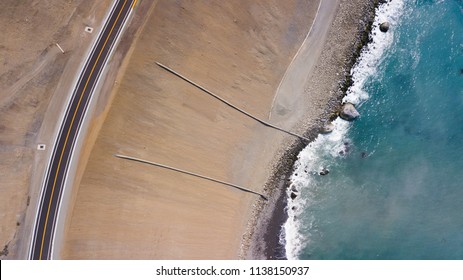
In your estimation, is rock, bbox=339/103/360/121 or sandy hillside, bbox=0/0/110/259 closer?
sandy hillside, bbox=0/0/110/259

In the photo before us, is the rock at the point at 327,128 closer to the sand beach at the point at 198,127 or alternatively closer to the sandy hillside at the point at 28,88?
the sand beach at the point at 198,127

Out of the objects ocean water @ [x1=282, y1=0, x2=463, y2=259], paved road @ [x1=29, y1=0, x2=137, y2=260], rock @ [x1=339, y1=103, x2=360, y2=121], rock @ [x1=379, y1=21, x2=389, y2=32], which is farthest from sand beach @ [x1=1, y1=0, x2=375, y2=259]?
ocean water @ [x1=282, y1=0, x2=463, y2=259]

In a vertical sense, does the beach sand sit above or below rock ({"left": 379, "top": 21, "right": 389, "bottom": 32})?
below

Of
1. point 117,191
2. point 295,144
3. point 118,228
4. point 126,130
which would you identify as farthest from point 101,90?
point 295,144

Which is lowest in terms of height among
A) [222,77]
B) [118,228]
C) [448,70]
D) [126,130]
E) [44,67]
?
[118,228]

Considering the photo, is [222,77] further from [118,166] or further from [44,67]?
[44,67]

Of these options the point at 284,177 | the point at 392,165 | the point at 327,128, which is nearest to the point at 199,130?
the point at 284,177

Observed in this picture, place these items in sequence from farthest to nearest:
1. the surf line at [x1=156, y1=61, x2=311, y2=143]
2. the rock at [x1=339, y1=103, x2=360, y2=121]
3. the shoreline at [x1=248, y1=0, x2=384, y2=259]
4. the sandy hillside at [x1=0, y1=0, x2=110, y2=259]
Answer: the rock at [x1=339, y1=103, x2=360, y2=121] < the shoreline at [x1=248, y1=0, x2=384, y2=259] < the surf line at [x1=156, y1=61, x2=311, y2=143] < the sandy hillside at [x1=0, y1=0, x2=110, y2=259]

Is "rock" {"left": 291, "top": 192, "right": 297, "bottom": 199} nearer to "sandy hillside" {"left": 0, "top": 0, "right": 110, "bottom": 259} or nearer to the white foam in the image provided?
the white foam
